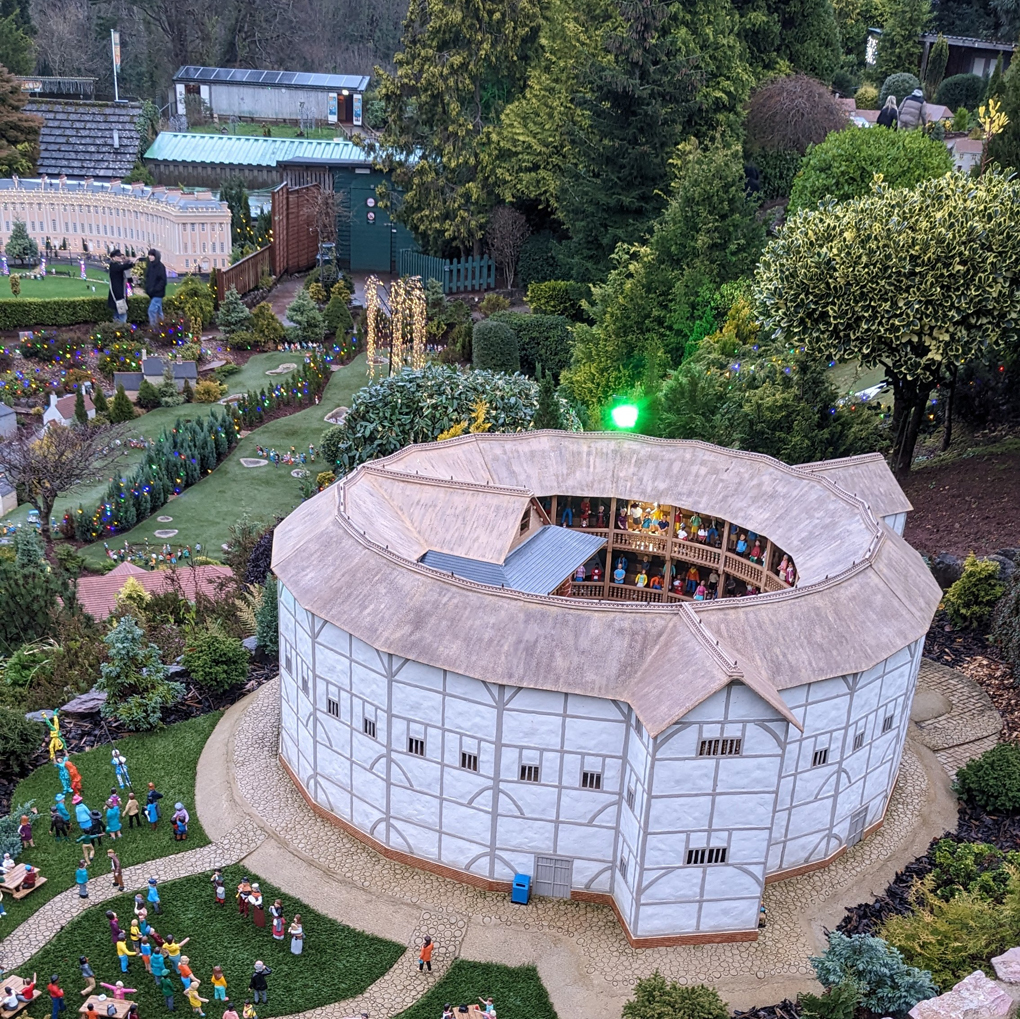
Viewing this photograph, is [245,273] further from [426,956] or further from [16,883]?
[426,956]

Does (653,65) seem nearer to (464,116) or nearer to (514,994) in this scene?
(464,116)

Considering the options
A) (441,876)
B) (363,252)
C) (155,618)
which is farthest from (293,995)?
(363,252)

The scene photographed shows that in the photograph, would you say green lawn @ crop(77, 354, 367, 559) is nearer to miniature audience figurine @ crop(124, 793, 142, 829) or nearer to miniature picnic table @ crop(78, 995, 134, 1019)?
miniature audience figurine @ crop(124, 793, 142, 829)

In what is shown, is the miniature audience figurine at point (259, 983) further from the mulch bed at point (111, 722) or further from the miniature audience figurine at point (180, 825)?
the mulch bed at point (111, 722)

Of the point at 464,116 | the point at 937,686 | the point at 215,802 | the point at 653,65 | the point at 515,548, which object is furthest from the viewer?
the point at 464,116

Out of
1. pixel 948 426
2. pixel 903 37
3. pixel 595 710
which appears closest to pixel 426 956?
pixel 595 710

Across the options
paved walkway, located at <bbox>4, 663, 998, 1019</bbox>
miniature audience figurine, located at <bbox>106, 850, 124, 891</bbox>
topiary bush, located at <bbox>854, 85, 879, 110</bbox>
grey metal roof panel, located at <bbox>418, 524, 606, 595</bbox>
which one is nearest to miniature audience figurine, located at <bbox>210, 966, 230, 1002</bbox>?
paved walkway, located at <bbox>4, 663, 998, 1019</bbox>
